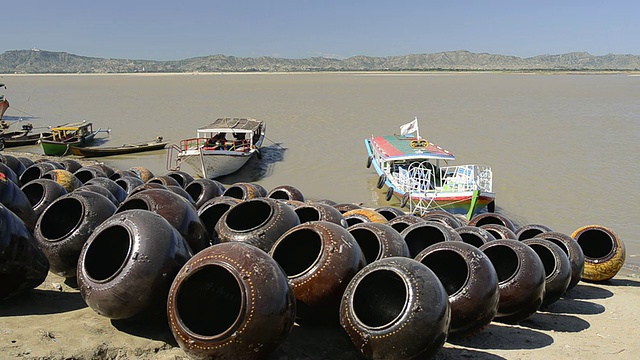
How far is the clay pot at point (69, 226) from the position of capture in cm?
795

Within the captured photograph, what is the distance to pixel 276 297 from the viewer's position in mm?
6055

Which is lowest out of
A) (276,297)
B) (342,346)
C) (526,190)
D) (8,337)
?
(526,190)

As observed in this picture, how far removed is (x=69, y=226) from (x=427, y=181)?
46.6 ft

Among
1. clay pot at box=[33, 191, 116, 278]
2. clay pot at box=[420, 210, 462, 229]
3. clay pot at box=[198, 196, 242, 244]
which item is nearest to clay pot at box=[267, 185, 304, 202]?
clay pot at box=[420, 210, 462, 229]

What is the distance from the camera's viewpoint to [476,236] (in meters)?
10.7

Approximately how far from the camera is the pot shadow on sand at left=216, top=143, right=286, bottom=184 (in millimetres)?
25719

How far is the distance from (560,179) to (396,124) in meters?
19.7

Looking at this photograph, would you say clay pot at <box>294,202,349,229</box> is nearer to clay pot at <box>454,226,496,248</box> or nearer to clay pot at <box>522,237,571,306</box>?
clay pot at <box>454,226,496,248</box>

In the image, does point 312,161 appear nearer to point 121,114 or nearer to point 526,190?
point 526,190

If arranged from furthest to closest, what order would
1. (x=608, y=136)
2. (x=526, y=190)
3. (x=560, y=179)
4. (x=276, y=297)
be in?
(x=608, y=136), (x=560, y=179), (x=526, y=190), (x=276, y=297)

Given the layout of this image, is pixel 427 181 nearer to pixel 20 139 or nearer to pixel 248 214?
pixel 248 214

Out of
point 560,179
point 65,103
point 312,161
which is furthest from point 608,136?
point 65,103

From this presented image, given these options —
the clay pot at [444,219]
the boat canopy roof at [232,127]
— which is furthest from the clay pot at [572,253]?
the boat canopy roof at [232,127]

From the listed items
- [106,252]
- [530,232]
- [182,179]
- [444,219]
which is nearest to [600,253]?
[530,232]
